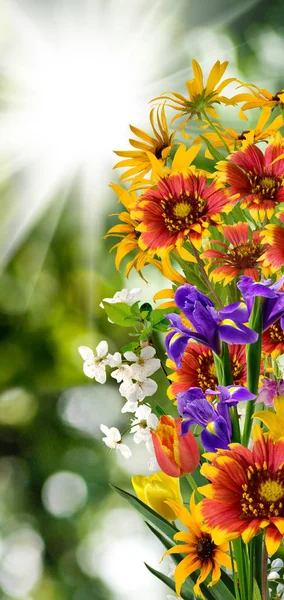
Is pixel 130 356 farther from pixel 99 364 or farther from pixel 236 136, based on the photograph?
pixel 236 136

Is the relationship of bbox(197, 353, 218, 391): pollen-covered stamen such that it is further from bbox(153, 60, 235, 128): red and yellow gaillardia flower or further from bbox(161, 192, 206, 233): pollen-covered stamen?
bbox(153, 60, 235, 128): red and yellow gaillardia flower

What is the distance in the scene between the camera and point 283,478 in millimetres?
323

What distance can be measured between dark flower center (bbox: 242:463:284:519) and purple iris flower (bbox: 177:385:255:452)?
0.02 m

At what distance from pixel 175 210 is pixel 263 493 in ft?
0.56

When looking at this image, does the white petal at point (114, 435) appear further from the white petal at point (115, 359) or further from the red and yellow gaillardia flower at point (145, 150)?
the red and yellow gaillardia flower at point (145, 150)

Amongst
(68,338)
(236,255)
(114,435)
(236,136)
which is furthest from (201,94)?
(68,338)

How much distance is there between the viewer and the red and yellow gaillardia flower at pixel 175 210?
0.40m

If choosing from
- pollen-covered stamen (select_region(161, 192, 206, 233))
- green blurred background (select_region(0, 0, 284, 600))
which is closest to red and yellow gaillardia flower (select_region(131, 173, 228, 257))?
pollen-covered stamen (select_region(161, 192, 206, 233))

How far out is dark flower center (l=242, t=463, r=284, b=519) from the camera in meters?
0.31

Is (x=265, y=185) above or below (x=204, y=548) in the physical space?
above

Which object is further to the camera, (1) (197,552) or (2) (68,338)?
(2) (68,338)

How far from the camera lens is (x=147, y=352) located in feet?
1.43

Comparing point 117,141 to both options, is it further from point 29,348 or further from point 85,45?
point 29,348

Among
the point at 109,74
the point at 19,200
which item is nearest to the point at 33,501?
the point at 19,200
